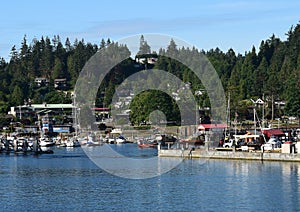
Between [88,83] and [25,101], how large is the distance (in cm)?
1061

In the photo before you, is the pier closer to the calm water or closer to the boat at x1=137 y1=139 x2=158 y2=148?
the boat at x1=137 y1=139 x2=158 y2=148

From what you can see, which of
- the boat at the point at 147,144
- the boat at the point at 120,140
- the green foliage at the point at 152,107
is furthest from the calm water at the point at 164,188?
the green foliage at the point at 152,107

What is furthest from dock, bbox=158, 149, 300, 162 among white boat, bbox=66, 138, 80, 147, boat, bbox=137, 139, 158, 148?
white boat, bbox=66, 138, 80, 147

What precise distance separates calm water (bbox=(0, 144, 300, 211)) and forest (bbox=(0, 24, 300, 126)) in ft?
113

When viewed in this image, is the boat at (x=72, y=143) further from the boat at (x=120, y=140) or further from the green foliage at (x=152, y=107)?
the green foliage at (x=152, y=107)

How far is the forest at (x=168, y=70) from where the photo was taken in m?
83.6

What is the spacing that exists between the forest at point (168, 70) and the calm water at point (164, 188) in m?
34.4

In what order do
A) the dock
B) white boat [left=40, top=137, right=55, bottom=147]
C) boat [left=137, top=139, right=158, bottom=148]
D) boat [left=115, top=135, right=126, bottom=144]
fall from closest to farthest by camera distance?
the dock, boat [left=137, top=139, right=158, bottom=148], white boat [left=40, top=137, right=55, bottom=147], boat [left=115, top=135, right=126, bottom=144]

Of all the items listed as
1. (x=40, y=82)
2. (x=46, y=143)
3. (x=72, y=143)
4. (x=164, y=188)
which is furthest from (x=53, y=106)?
(x=164, y=188)

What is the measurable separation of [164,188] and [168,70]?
7531 centimetres

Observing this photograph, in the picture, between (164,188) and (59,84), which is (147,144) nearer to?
(164,188)

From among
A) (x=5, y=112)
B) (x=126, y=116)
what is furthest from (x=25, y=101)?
(x=126, y=116)

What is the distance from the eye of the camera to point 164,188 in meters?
34.8

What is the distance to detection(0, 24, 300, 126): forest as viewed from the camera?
83.6m
